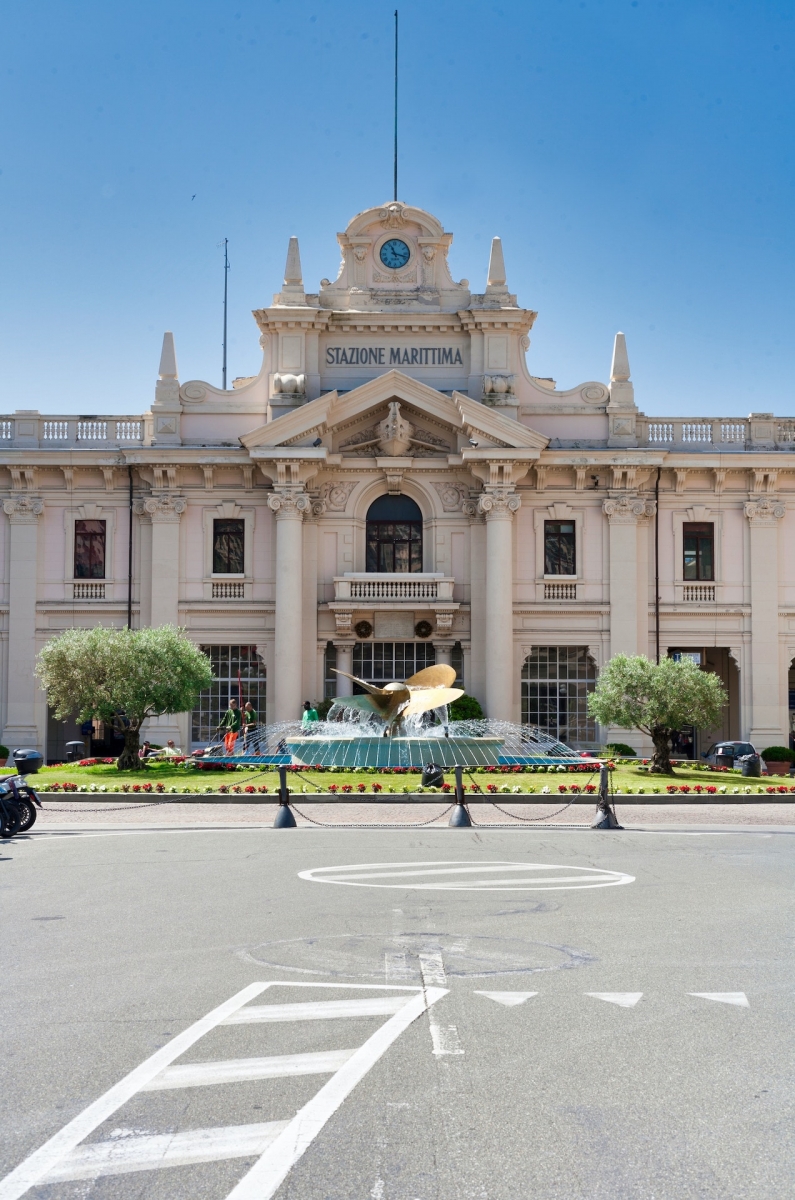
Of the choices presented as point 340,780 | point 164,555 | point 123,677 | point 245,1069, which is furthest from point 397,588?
point 245,1069

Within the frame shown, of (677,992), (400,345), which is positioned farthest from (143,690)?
(677,992)

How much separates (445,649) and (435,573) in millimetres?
2785

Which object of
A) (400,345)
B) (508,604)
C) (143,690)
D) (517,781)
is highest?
(400,345)

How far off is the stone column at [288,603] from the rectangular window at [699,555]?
14300 mm

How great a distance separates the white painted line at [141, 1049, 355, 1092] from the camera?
6719mm

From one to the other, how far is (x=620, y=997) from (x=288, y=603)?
35003mm

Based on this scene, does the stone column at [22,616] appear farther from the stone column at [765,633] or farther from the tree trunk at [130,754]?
the stone column at [765,633]

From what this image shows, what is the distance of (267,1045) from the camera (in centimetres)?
744

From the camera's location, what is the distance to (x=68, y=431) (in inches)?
1811

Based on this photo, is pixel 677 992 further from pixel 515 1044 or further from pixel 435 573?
pixel 435 573

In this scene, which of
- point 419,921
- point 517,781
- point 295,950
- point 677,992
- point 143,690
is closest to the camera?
point 677,992

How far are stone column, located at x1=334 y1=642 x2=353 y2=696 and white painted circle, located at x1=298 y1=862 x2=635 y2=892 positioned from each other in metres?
27.0

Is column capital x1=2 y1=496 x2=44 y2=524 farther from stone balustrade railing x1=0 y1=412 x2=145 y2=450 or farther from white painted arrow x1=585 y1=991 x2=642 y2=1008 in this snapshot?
white painted arrow x1=585 y1=991 x2=642 y2=1008

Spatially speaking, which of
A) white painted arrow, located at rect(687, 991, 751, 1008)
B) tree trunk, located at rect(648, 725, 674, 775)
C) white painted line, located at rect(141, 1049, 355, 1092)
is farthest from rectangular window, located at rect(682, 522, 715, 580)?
white painted line, located at rect(141, 1049, 355, 1092)
